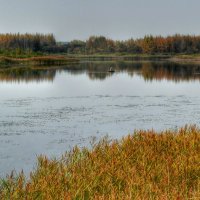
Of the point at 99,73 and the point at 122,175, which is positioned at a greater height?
the point at 122,175

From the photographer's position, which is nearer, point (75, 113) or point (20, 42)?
point (75, 113)

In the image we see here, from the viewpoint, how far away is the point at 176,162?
39.5ft

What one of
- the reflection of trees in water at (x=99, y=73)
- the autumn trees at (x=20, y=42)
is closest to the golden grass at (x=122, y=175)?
the reflection of trees in water at (x=99, y=73)

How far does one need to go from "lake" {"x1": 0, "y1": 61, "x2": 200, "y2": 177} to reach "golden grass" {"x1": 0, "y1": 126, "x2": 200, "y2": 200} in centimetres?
321

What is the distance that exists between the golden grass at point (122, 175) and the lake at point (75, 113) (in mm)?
3214

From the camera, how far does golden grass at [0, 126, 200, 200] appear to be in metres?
9.84

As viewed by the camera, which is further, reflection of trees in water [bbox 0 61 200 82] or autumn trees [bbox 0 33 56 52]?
autumn trees [bbox 0 33 56 52]

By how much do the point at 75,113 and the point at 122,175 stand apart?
17.5 meters

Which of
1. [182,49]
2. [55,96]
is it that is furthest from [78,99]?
[182,49]

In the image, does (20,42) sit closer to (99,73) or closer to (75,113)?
(99,73)

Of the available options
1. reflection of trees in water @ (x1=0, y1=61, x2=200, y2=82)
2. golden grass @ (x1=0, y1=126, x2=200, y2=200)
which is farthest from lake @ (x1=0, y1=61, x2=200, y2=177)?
reflection of trees in water @ (x1=0, y1=61, x2=200, y2=82)

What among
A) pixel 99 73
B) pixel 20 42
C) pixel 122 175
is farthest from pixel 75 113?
pixel 20 42

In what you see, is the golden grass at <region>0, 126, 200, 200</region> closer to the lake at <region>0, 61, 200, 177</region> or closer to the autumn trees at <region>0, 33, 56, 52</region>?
the lake at <region>0, 61, 200, 177</region>

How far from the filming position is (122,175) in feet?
36.6
